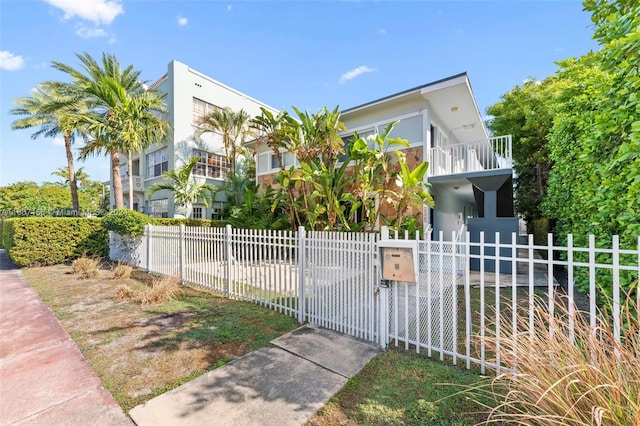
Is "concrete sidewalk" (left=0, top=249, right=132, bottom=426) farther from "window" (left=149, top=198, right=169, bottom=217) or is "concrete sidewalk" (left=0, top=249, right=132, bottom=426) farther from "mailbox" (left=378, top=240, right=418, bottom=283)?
"window" (left=149, top=198, right=169, bottom=217)

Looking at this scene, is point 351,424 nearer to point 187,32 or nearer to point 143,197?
point 187,32

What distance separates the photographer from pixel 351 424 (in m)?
2.61

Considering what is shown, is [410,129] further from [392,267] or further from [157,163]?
[157,163]

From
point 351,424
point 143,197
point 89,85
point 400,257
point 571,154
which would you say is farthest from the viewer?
point 143,197

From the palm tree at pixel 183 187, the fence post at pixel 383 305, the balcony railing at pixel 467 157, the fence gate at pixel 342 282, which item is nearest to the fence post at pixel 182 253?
the fence gate at pixel 342 282

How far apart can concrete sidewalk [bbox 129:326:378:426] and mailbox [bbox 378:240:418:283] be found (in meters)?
1.22

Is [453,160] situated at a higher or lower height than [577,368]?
higher

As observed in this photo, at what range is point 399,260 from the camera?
3.91 meters

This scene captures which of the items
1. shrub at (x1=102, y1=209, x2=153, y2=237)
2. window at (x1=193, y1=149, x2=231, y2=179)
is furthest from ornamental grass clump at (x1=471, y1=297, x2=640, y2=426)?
window at (x1=193, y1=149, x2=231, y2=179)

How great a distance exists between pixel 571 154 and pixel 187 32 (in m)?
11.8

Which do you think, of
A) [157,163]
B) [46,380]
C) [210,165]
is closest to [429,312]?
[46,380]

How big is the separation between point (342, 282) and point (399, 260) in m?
1.25

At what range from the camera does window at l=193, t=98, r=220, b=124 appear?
67.1 ft

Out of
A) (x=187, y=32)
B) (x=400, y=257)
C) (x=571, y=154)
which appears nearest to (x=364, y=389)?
(x=400, y=257)
